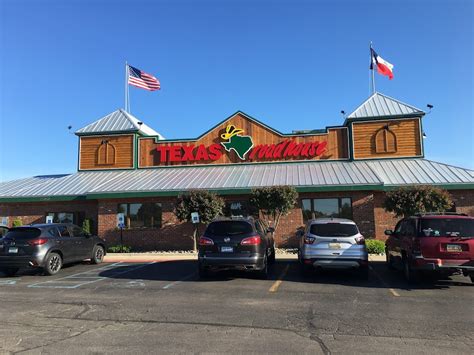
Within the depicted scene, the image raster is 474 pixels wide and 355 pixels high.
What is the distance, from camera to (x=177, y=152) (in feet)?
83.7

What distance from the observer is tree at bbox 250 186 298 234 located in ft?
62.2

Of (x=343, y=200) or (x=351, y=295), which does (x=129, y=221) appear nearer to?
(x=343, y=200)

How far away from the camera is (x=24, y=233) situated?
1334 centimetres

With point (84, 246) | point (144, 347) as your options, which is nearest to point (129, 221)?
point (84, 246)

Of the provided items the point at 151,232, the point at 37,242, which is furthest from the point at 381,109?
the point at 37,242

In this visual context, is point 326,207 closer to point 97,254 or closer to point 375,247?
point 375,247

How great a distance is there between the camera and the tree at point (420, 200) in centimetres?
1772

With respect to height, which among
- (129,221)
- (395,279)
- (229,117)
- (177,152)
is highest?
(229,117)

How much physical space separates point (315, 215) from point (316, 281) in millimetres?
9946

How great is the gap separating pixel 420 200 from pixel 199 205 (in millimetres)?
9645

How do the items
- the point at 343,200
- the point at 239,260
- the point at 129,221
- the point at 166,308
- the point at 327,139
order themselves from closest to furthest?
the point at 166,308
the point at 239,260
the point at 343,200
the point at 129,221
the point at 327,139

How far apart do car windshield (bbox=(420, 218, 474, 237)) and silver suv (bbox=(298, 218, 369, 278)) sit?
64.2 inches

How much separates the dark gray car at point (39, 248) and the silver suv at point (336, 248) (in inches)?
312

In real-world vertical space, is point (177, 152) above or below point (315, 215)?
above
